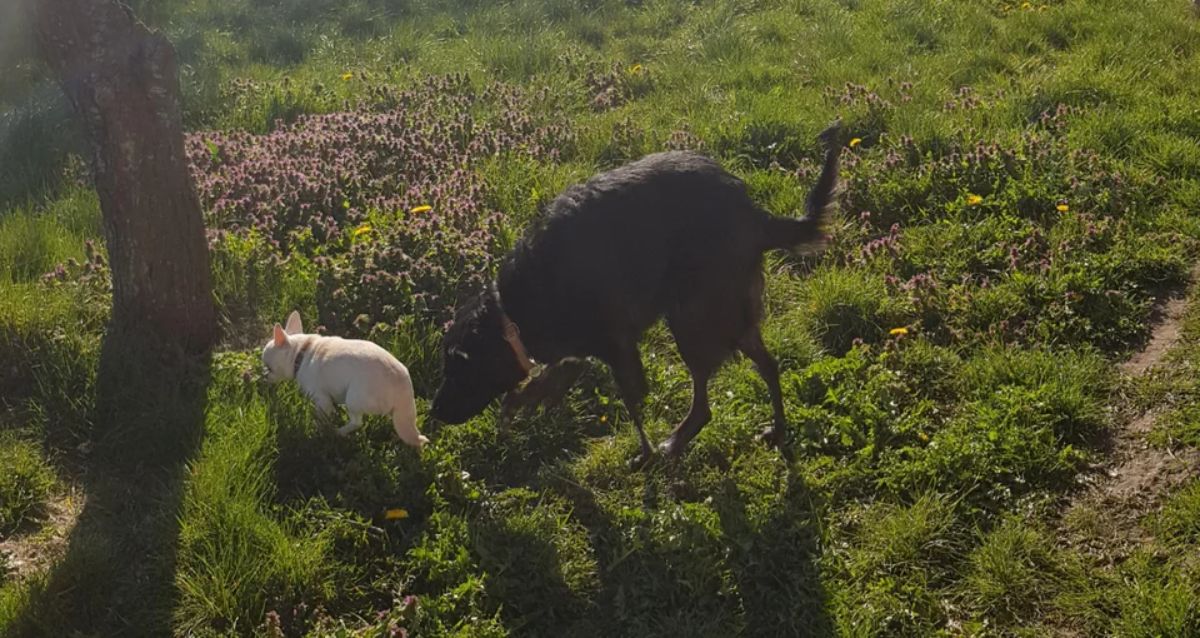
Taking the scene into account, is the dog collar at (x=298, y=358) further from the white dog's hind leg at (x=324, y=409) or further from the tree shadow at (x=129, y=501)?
the tree shadow at (x=129, y=501)

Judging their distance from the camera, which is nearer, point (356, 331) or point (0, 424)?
point (0, 424)

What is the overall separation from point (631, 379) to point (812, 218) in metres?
1.03

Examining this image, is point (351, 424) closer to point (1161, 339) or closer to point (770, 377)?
point (770, 377)

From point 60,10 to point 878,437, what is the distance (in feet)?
13.1

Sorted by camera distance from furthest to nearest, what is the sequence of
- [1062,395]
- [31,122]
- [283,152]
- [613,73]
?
[613,73], [31,122], [283,152], [1062,395]

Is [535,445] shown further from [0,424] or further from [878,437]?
[0,424]

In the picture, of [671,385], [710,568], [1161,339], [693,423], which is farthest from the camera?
[671,385]

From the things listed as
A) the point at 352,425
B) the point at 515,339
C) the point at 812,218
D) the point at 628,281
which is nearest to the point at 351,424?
the point at 352,425

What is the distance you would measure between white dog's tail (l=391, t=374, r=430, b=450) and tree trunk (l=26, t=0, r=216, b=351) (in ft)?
4.27

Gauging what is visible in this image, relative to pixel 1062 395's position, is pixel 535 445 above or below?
below

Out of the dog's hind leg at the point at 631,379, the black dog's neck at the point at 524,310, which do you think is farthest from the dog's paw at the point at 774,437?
the black dog's neck at the point at 524,310

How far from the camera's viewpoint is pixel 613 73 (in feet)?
25.1

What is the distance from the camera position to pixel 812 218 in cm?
390

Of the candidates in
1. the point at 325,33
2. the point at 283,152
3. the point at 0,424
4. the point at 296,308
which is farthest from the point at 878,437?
the point at 325,33
